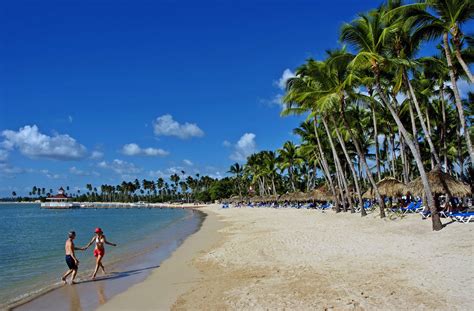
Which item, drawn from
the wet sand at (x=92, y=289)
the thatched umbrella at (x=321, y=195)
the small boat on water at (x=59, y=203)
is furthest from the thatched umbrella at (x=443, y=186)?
the small boat on water at (x=59, y=203)

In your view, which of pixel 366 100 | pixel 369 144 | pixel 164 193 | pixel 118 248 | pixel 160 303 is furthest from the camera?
pixel 164 193

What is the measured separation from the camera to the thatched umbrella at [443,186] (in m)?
16.2

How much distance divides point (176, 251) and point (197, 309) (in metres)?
9.54

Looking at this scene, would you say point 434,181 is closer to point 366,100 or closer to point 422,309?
point 366,100

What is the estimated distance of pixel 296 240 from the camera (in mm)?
14914

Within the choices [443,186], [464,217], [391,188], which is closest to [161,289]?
[464,217]

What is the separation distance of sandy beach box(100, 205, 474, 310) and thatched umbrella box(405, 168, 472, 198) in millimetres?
3217

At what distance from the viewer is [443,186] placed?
16531mm

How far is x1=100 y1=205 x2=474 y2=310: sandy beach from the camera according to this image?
256 inches

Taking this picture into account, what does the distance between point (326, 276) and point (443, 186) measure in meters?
10.8

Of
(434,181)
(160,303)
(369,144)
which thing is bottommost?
(160,303)

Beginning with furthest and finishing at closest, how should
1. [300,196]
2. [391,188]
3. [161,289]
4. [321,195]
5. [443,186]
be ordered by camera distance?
[300,196] → [321,195] → [391,188] → [443,186] → [161,289]

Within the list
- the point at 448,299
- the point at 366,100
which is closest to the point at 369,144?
the point at 366,100

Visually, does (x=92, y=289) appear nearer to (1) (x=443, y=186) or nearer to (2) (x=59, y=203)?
(1) (x=443, y=186)
